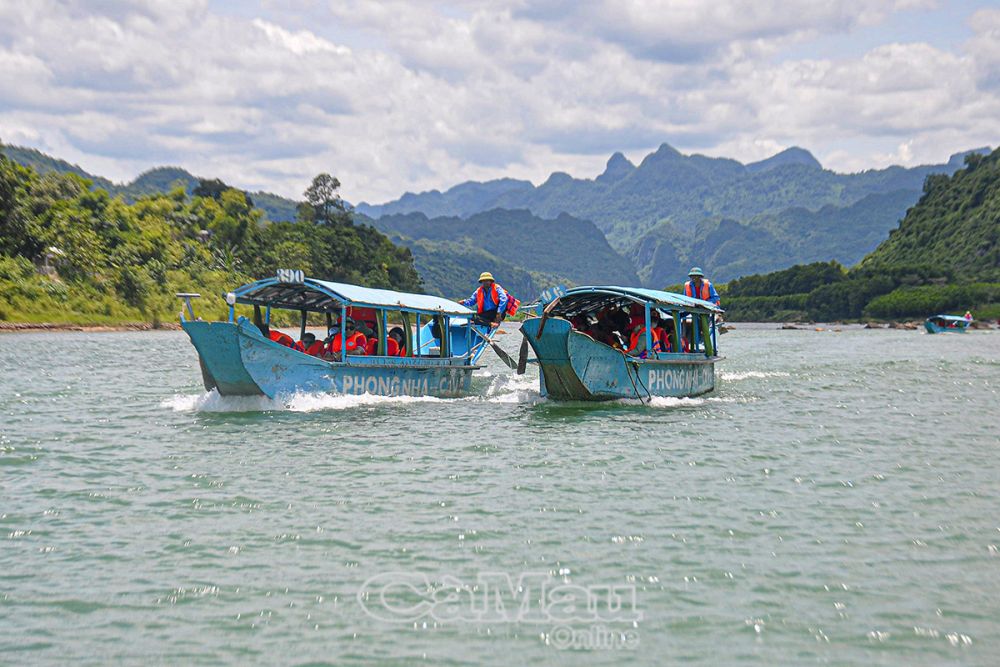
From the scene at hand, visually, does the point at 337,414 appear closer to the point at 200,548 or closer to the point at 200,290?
the point at 200,548

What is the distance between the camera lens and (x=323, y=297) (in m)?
24.6

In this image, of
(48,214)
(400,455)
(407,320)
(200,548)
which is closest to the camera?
(200,548)

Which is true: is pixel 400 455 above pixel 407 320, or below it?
below

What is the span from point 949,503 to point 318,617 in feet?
30.2

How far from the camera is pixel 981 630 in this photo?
26.6 ft

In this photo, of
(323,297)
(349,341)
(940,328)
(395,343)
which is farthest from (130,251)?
(940,328)

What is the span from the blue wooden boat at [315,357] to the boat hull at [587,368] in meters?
3.21

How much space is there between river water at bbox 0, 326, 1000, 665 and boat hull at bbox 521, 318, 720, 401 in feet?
4.30

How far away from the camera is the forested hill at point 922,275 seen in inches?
4756

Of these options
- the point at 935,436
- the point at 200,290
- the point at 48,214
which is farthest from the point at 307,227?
the point at 935,436

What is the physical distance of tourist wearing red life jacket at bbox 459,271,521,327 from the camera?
28.0m

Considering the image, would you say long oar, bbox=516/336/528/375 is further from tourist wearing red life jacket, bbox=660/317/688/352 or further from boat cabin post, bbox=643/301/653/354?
tourist wearing red life jacket, bbox=660/317/688/352

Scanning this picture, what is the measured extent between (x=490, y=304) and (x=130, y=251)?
62065 mm

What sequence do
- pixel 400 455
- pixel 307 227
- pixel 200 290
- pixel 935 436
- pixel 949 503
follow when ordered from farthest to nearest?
pixel 307 227
pixel 200 290
pixel 935 436
pixel 400 455
pixel 949 503
